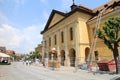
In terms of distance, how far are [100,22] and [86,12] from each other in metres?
4.61

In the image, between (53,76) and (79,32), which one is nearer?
(53,76)

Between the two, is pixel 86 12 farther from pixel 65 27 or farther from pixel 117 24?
pixel 117 24

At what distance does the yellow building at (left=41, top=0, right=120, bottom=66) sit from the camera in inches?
1356

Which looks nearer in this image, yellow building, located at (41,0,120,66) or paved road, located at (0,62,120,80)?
paved road, located at (0,62,120,80)

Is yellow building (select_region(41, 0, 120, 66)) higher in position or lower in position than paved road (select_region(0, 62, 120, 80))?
higher

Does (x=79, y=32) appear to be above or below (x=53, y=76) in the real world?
above

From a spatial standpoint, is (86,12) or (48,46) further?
(48,46)

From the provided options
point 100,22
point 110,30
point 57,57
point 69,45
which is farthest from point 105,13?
point 57,57

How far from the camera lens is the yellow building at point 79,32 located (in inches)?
1356

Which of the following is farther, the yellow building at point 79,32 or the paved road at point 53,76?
the yellow building at point 79,32

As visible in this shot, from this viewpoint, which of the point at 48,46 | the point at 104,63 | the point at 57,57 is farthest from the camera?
the point at 48,46

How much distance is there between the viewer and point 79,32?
37688 millimetres

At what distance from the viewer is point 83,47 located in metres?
37.7

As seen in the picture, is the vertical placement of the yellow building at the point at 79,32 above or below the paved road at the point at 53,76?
above
